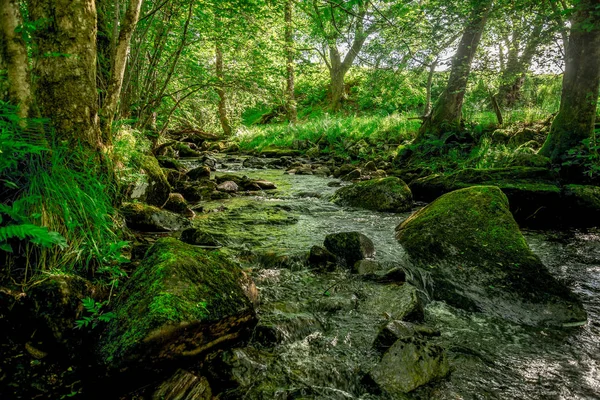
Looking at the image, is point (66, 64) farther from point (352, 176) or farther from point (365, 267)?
point (352, 176)

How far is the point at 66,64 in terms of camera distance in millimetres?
2623

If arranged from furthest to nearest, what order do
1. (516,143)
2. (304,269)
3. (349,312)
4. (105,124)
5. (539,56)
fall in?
1. (516,143)
2. (539,56)
3. (304,269)
4. (105,124)
5. (349,312)

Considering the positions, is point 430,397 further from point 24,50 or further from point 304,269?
point 24,50

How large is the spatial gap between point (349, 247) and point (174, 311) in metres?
2.31

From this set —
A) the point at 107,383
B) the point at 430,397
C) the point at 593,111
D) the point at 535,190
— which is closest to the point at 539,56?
the point at 593,111

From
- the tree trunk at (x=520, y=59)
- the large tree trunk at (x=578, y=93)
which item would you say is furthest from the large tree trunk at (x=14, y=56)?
the large tree trunk at (x=578, y=93)

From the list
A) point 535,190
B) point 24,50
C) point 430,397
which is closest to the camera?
point 430,397

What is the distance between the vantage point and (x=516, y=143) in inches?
340

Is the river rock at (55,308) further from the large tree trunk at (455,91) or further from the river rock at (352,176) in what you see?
the large tree trunk at (455,91)

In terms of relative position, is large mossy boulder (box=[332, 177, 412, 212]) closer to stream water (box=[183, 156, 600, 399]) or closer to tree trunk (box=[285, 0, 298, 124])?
stream water (box=[183, 156, 600, 399])

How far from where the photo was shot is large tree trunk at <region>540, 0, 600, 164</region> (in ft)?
19.8

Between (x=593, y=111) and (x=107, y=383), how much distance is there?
824 centimetres

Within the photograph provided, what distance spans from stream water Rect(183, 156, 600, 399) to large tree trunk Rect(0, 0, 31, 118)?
2.31 metres

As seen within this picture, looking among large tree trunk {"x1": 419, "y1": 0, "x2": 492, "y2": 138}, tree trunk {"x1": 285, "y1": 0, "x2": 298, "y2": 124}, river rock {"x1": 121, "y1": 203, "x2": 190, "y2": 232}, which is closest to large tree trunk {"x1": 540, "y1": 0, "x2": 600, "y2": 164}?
large tree trunk {"x1": 419, "y1": 0, "x2": 492, "y2": 138}
